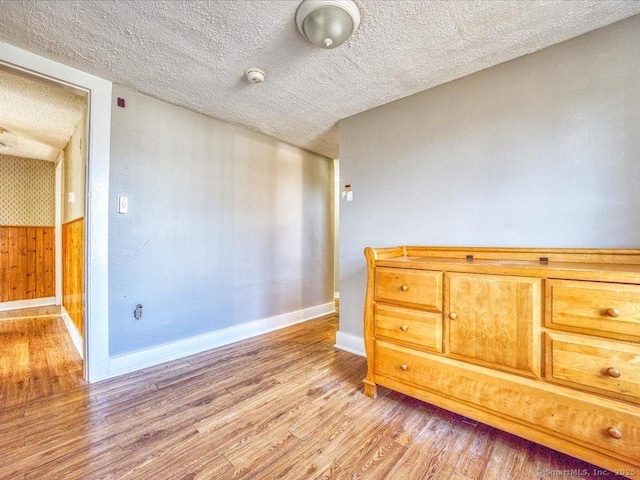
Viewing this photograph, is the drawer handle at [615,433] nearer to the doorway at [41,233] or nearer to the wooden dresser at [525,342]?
the wooden dresser at [525,342]

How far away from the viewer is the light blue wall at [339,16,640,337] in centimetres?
144

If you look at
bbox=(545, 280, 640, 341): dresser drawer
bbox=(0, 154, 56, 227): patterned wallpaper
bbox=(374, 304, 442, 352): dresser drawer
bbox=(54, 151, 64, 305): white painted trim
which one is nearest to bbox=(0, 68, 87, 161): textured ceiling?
bbox=(54, 151, 64, 305): white painted trim

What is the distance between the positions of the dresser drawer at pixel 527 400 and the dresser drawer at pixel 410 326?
0.07 metres

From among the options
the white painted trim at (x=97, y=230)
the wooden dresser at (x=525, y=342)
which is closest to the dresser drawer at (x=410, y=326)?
the wooden dresser at (x=525, y=342)

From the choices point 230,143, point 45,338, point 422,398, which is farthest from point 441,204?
point 45,338

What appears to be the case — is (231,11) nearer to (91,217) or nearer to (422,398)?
(91,217)

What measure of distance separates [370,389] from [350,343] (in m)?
0.73

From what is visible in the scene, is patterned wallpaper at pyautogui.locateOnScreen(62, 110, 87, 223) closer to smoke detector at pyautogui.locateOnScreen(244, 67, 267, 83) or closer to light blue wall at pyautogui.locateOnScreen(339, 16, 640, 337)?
smoke detector at pyautogui.locateOnScreen(244, 67, 267, 83)

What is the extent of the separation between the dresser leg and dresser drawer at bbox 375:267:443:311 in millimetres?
551

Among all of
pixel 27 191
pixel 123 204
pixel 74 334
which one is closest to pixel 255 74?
pixel 123 204

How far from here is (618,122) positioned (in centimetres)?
144

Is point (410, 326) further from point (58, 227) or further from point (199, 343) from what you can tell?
point (58, 227)

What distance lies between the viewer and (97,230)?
1.95 meters

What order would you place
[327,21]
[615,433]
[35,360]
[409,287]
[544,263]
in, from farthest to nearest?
[35,360], [409,287], [544,263], [327,21], [615,433]
